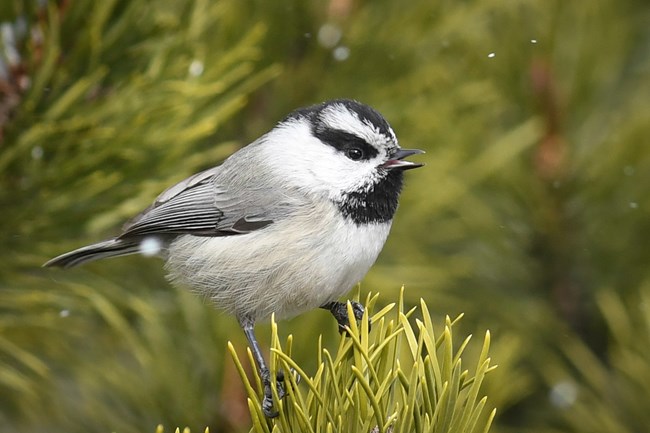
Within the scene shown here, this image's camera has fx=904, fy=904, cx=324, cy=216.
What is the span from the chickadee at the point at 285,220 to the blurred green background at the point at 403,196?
0.06 metres

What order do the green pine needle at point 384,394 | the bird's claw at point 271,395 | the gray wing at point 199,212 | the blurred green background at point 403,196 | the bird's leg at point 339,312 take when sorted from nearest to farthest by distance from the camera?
the green pine needle at point 384,394
the bird's claw at point 271,395
the blurred green background at point 403,196
the bird's leg at point 339,312
the gray wing at point 199,212

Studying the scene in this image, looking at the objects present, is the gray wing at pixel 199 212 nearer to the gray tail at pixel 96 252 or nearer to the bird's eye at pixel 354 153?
the gray tail at pixel 96 252

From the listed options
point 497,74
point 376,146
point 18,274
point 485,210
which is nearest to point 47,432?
point 18,274

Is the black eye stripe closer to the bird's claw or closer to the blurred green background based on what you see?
the blurred green background

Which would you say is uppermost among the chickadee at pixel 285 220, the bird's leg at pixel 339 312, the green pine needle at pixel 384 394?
the chickadee at pixel 285 220

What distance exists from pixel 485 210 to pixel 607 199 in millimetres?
208

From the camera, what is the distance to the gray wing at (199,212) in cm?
146

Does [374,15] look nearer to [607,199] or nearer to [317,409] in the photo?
[607,199]

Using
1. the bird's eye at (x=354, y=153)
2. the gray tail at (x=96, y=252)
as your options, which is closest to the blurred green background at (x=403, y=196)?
the gray tail at (x=96, y=252)

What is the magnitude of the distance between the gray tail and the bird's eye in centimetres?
37

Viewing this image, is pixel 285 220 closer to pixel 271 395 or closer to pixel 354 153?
pixel 354 153

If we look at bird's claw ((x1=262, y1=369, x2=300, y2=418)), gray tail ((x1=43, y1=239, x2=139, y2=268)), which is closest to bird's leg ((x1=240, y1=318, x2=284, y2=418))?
bird's claw ((x1=262, y1=369, x2=300, y2=418))

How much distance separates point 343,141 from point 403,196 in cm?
17

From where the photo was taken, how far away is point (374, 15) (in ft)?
4.99
